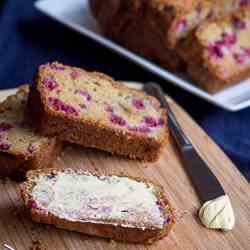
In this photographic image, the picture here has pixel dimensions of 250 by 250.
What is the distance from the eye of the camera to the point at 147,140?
309cm

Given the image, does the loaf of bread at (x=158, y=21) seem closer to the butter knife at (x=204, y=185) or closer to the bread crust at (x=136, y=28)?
the bread crust at (x=136, y=28)

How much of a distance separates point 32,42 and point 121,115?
1366 mm

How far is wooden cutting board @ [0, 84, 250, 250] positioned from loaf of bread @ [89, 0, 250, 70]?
0.71 meters

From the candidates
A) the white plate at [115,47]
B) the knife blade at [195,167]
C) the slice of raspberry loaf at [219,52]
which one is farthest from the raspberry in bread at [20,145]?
the slice of raspberry loaf at [219,52]

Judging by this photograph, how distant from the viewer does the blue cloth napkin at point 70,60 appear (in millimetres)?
3697

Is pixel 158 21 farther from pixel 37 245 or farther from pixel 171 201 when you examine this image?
pixel 37 245

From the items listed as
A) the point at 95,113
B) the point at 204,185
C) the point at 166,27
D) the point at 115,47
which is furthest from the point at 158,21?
the point at 204,185

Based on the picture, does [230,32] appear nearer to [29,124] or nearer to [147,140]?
[147,140]

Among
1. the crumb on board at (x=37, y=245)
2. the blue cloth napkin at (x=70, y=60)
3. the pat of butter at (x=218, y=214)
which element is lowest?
the crumb on board at (x=37, y=245)

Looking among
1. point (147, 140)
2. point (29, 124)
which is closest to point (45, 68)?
point (29, 124)

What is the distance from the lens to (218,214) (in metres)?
2.80

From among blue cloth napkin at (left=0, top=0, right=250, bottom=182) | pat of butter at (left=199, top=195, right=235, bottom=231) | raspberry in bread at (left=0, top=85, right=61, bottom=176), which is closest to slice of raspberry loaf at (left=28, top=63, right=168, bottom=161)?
raspberry in bread at (left=0, top=85, right=61, bottom=176)

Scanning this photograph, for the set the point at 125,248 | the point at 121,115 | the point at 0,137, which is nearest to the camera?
the point at 125,248

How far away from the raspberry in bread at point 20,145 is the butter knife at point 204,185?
0.61 meters
